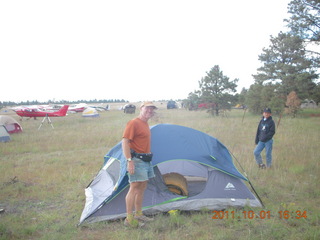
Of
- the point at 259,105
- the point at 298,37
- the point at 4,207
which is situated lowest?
the point at 4,207

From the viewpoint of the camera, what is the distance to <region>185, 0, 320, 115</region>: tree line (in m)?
20.5

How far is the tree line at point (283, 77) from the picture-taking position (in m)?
20.5

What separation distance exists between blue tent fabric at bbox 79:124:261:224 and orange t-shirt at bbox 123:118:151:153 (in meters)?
0.79

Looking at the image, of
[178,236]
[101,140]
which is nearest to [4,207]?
[178,236]

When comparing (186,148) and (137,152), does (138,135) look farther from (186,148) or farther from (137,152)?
(186,148)

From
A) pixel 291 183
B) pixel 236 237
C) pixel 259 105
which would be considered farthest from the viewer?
pixel 259 105

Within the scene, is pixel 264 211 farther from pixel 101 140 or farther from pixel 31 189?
pixel 101 140

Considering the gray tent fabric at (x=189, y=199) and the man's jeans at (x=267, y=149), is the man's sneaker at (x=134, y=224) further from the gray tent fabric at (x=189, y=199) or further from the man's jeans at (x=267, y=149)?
the man's jeans at (x=267, y=149)

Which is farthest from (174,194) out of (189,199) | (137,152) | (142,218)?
(137,152)

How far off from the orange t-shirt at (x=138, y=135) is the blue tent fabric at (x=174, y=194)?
793mm

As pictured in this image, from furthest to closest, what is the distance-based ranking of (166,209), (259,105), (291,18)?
1. (259,105)
2. (291,18)
3. (166,209)

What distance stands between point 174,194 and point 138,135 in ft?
4.96

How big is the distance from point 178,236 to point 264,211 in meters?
1.75

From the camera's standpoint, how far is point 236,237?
3.68 meters
